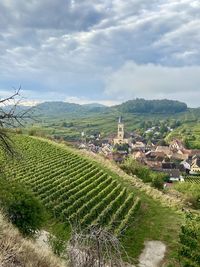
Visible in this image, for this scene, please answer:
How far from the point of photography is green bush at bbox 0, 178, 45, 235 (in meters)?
18.0

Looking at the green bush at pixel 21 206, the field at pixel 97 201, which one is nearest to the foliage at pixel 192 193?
the field at pixel 97 201

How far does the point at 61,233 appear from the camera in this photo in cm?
2573

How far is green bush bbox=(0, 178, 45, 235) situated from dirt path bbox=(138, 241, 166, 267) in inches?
317

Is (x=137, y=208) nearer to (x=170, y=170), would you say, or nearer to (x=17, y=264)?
(x=17, y=264)

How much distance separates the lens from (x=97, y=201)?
32.8 metres

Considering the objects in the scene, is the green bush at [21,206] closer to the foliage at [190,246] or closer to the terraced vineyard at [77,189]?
the terraced vineyard at [77,189]

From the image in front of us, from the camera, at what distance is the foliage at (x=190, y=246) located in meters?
21.6

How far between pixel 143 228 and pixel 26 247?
22.7 meters

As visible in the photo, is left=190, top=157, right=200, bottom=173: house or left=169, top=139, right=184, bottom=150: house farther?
left=169, top=139, right=184, bottom=150: house

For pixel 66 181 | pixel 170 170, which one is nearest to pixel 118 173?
pixel 66 181

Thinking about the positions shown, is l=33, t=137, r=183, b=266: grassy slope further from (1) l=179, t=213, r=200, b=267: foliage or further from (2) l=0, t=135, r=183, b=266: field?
(1) l=179, t=213, r=200, b=267: foliage

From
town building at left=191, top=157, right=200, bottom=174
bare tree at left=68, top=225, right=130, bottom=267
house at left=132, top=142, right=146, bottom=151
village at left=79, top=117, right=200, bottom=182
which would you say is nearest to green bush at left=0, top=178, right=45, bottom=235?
bare tree at left=68, top=225, right=130, bottom=267

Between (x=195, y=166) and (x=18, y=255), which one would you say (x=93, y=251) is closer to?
(x=18, y=255)

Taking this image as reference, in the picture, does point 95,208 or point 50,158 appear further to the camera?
point 50,158
